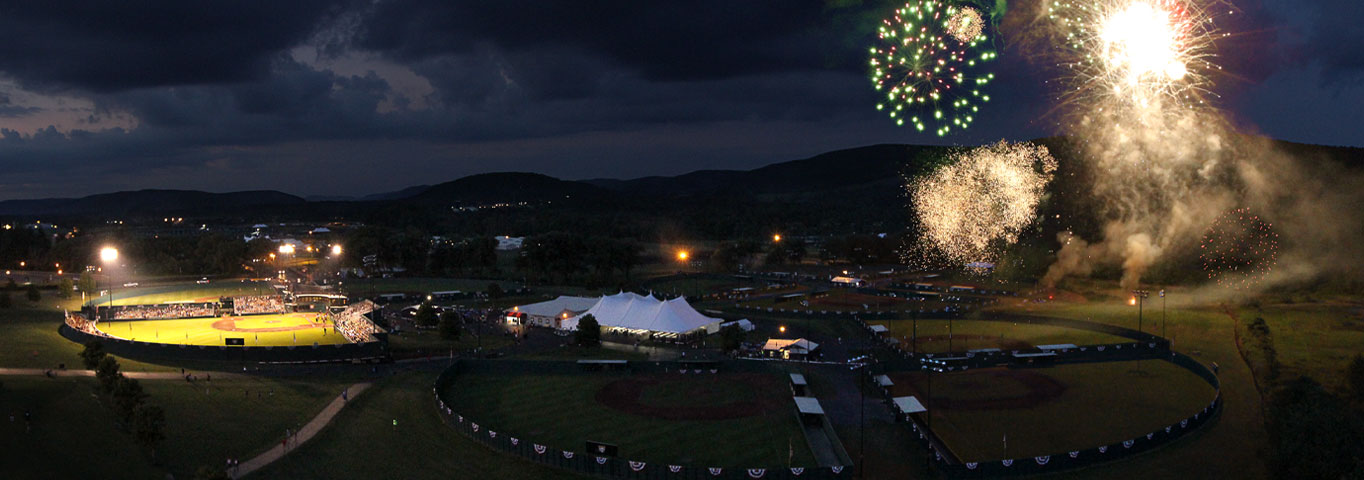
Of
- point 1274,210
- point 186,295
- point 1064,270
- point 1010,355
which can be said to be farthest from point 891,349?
point 1274,210

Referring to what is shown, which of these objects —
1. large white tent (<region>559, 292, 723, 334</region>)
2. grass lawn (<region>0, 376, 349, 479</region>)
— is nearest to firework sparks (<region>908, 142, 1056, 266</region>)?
large white tent (<region>559, 292, 723, 334</region>)

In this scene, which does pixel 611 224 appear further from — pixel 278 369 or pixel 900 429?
pixel 900 429

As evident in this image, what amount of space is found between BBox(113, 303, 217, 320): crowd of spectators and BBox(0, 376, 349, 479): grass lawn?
28.2 meters

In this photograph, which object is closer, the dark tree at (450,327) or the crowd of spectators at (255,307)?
the dark tree at (450,327)

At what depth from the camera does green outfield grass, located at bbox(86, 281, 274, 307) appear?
76062mm

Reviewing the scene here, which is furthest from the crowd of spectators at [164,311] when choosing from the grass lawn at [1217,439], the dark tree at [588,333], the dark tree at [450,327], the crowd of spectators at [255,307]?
the grass lawn at [1217,439]

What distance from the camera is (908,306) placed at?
7312cm

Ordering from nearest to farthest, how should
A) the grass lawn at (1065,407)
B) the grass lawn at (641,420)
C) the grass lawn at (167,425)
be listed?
1. the grass lawn at (167,425)
2. the grass lawn at (641,420)
3. the grass lawn at (1065,407)

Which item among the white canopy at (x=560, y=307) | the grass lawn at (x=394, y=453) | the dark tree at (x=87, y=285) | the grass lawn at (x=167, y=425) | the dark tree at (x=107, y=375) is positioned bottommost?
A: the grass lawn at (x=394, y=453)

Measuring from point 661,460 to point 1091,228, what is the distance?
94.5 m

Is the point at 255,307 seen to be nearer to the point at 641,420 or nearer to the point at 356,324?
the point at 356,324

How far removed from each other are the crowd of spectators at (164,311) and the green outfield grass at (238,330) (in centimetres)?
133

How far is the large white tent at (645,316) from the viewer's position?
5547 cm

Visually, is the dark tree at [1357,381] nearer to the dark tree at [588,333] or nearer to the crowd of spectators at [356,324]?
the dark tree at [588,333]
